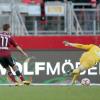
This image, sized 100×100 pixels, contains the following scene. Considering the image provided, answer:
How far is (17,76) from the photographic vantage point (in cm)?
1614

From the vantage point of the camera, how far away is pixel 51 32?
67.6 ft

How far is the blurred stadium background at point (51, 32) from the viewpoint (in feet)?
60.7

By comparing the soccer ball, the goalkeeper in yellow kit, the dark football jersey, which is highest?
the dark football jersey

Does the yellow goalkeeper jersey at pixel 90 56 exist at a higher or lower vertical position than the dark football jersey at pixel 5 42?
lower

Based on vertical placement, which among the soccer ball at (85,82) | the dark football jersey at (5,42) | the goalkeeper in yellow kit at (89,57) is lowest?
the soccer ball at (85,82)

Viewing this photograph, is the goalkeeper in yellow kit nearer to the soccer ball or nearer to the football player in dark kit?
the soccer ball

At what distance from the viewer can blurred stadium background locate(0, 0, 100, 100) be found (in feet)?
60.7

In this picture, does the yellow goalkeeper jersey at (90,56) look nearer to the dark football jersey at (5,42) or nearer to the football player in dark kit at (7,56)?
the football player in dark kit at (7,56)

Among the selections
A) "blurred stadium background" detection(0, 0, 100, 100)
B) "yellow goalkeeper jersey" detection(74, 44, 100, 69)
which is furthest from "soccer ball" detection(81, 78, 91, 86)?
"blurred stadium background" detection(0, 0, 100, 100)

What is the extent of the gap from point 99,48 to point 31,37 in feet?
9.25

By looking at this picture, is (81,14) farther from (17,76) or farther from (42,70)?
(17,76)

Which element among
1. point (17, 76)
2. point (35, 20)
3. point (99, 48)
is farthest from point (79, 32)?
point (17, 76)


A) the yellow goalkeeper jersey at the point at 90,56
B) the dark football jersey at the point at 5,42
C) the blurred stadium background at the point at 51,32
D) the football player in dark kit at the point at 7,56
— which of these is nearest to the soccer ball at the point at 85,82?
the yellow goalkeeper jersey at the point at 90,56

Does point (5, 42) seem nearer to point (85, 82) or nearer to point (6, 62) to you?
point (6, 62)
